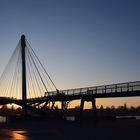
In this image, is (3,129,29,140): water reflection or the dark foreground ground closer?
(3,129,29,140): water reflection

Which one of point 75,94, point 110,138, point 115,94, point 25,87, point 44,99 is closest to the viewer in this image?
point 110,138

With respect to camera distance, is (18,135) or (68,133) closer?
(18,135)

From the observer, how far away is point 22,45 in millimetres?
67250

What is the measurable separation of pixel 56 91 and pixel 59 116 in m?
5.00

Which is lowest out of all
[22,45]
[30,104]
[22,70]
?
[30,104]

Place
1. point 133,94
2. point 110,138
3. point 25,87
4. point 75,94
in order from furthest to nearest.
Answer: point 25,87
point 75,94
point 133,94
point 110,138

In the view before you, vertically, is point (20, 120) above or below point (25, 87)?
below

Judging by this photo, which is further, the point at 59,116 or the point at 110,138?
the point at 59,116

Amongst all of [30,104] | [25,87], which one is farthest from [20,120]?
[30,104]

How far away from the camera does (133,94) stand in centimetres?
4634

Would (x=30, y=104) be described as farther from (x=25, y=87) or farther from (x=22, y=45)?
(x=22, y=45)

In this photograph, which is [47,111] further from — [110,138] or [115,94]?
[110,138]

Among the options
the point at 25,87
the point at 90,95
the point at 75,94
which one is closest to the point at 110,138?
the point at 90,95

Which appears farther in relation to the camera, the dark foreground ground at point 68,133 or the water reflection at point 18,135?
the dark foreground ground at point 68,133
